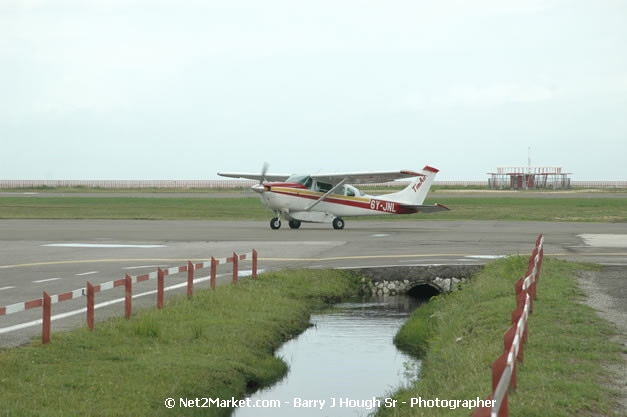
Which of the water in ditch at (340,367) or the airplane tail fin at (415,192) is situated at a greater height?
the airplane tail fin at (415,192)

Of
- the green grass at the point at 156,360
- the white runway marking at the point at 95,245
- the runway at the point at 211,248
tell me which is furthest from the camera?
the white runway marking at the point at 95,245

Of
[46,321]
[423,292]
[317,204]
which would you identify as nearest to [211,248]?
[423,292]

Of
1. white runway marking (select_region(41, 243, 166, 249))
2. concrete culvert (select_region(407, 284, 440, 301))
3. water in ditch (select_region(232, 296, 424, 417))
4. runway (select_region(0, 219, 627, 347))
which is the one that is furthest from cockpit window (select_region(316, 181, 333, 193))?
water in ditch (select_region(232, 296, 424, 417))

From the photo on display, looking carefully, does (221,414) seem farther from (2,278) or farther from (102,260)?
(102,260)

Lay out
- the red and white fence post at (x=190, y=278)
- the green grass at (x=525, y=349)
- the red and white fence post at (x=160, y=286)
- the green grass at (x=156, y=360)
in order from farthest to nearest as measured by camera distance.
→ 1. the red and white fence post at (x=190, y=278)
2. the red and white fence post at (x=160, y=286)
3. the green grass at (x=156, y=360)
4. the green grass at (x=525, y=349)

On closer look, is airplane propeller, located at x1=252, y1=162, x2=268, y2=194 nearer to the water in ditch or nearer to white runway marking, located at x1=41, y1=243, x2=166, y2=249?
white runway marking, located at x1=41, y1=243, x2=166, y2=249

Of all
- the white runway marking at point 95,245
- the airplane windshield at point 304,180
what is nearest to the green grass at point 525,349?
the white runway marking at point 95,245

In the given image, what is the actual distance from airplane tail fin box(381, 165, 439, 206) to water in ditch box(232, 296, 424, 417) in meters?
22.8

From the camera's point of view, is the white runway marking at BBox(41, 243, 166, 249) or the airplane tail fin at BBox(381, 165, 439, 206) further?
the airplane tail fin at BBox(381, 165, 439, 206)

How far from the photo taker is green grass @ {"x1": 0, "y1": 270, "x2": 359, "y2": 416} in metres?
8.38

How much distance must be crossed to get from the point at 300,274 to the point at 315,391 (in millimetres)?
8784

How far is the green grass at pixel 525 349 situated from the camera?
766cm

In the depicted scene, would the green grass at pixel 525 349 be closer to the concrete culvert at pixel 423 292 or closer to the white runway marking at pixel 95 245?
the concrete culvert at pixel 423 292

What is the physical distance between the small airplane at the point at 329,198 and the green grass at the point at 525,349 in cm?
1922
